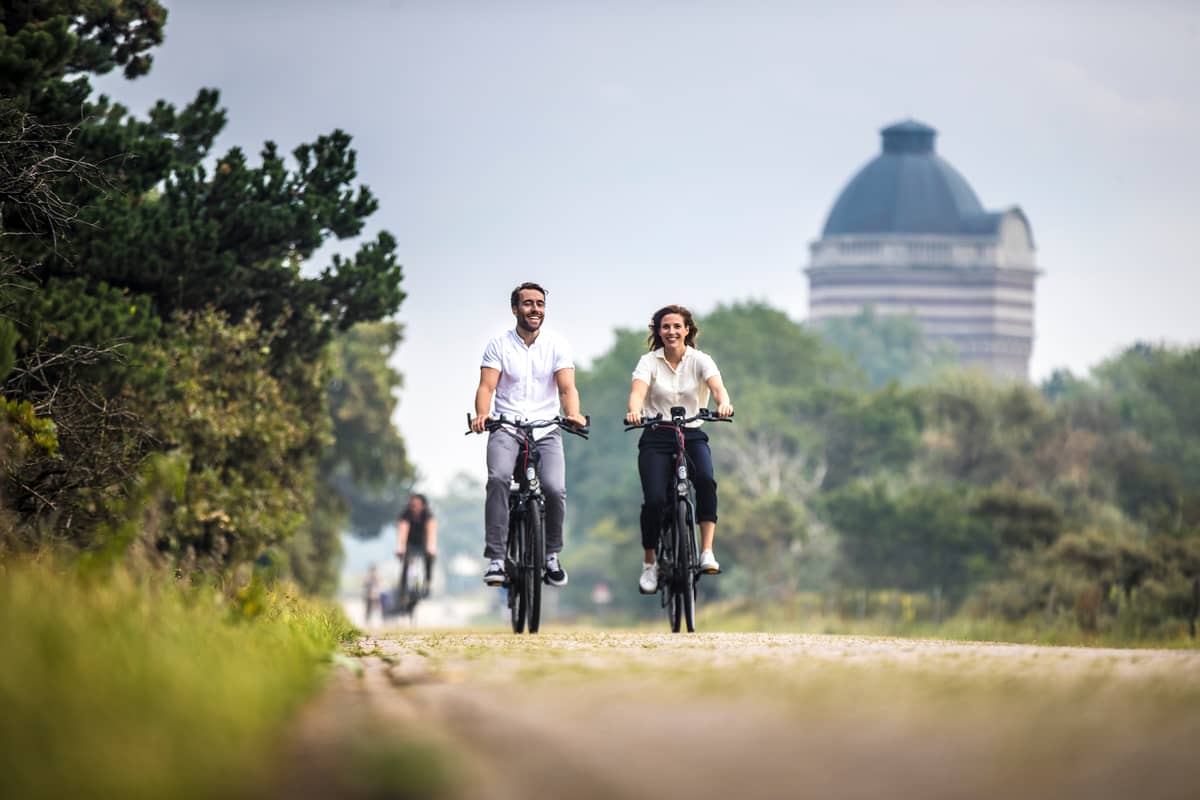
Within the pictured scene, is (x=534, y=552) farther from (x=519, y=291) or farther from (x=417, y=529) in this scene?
(x=417, y=529)

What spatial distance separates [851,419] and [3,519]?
246 feet

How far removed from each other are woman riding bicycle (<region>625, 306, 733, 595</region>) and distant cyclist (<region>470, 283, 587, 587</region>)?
0.68m

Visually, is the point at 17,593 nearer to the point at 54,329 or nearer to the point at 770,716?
the point at 770,716

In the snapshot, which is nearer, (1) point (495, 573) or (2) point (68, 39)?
(1) point (495, 573)

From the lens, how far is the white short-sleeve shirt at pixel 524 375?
13.1m

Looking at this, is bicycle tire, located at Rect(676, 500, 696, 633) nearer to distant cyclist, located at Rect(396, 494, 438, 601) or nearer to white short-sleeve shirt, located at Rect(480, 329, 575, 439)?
white short-sleeve shirt, located at Rect(480, 329, 575, 439)

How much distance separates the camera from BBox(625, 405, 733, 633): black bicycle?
13.6 metres

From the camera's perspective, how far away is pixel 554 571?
12914 millimetres

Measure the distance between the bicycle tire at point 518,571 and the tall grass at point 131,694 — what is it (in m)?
5.08

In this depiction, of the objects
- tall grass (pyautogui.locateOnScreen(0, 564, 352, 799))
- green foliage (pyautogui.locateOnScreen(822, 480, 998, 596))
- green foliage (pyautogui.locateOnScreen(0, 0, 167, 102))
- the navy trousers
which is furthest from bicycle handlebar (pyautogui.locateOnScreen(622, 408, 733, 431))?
green foliage (pyautogui.locateOnScreen(822, 480, 998, 596))

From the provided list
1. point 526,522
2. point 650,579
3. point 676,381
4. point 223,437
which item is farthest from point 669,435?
point 223,437

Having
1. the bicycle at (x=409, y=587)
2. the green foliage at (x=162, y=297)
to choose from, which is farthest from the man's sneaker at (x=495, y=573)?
the bicycle at (x=409, y=587)

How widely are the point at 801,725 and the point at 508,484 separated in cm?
735

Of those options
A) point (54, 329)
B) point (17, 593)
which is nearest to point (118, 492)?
point (54, 329)
